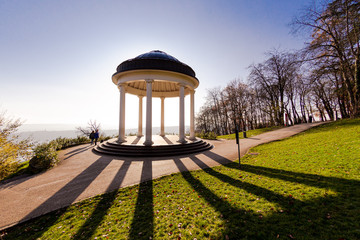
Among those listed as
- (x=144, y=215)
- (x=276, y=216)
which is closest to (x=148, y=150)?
(x=144, y=215)

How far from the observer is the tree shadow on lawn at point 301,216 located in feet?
8.93

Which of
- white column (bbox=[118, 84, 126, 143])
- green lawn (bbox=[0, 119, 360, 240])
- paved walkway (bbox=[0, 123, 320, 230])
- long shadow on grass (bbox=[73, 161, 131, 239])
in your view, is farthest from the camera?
white column (bbox=[118, 84, 126, 143])

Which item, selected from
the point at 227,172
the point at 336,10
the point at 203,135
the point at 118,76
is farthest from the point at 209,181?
the point at 336,10

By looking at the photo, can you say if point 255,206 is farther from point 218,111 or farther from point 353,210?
point 218,111

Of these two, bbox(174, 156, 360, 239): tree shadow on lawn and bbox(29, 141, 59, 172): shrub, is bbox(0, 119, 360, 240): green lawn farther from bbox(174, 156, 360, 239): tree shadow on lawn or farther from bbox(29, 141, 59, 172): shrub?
bbox(29, 141, 59, 172): shrub

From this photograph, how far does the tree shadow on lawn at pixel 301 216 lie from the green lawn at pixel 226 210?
0.04ft

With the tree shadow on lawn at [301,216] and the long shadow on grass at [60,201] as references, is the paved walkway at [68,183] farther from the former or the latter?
the tree shadow on lawn at [301,216]

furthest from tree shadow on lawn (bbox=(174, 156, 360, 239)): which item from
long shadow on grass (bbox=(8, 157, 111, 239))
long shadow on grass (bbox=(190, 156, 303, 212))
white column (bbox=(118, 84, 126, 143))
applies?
white column (bbox=(118, 84, 126, 143))

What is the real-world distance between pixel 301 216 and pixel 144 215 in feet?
13.1

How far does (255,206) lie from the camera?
3.80 meters

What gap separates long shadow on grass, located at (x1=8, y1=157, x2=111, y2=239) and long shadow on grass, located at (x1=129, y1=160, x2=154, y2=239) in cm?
231

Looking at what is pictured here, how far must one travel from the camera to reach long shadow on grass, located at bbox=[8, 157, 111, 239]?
356 centimetres

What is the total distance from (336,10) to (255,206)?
19311mm

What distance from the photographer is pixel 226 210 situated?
12.4 ft
